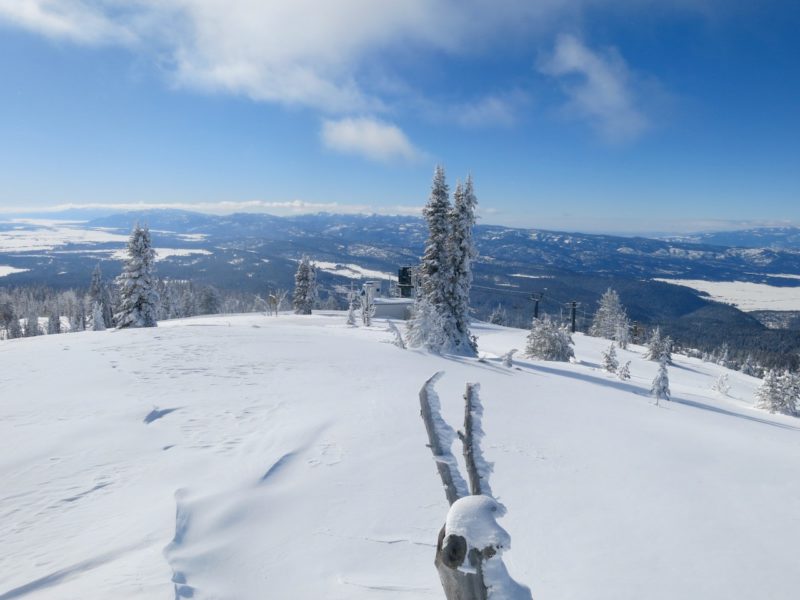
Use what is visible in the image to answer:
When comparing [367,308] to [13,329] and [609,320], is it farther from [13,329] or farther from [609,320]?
[13,329]

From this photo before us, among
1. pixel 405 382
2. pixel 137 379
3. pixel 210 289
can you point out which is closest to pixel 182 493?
pixel 137 379

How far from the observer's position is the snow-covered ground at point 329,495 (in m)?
3.86

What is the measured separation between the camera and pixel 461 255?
25.8 meters

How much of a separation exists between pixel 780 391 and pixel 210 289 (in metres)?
76.5

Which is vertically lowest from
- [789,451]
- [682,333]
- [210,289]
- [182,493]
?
[682,333]

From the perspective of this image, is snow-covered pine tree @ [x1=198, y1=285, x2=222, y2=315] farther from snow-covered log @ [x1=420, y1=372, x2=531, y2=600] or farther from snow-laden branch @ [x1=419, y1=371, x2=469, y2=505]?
snow-covered log @ [x1=420, y1=372, x2=531, y2=600]

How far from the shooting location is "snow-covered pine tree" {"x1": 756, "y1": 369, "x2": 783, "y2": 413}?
3037cm

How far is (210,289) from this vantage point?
245ft

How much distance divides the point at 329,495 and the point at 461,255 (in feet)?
71.2

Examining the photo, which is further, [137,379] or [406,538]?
[137,379]

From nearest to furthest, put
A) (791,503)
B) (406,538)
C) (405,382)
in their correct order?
(406,538), (791,503), (405,382)

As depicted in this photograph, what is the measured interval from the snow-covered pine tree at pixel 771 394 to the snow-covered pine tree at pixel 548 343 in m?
13.5

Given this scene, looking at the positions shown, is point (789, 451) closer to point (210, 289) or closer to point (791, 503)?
point (791, 503)

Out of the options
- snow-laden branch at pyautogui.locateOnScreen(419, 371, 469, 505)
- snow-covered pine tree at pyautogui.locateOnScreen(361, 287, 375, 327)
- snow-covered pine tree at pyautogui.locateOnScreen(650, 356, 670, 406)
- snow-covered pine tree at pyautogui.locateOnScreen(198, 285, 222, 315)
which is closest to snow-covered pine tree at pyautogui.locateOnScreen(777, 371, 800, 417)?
snow-covered pine tree at pyautogui.locateOnScreen(650, 356, 670, 406)
